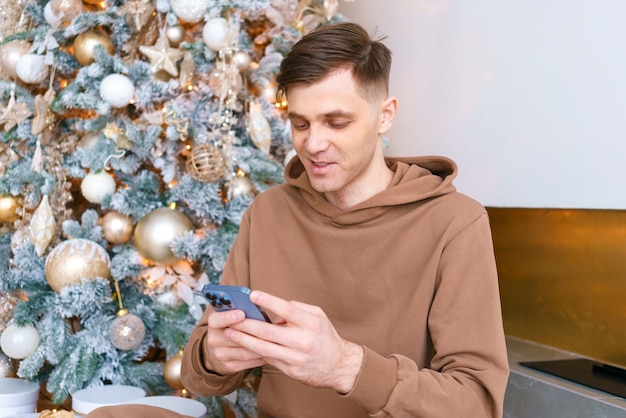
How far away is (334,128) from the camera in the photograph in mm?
1257

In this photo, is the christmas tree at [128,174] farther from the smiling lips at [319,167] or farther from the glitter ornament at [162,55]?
the smiling lips at [319,167]

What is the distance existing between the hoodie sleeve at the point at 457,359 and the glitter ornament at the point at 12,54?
1.44 m

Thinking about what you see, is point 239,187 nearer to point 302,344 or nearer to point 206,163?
point 206,163

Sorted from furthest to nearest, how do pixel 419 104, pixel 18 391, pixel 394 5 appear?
pixel 394 5 < pixel 419 104 < pixel 18 391

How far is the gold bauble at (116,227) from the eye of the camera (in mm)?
1892

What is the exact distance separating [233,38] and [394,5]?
779 millimetres

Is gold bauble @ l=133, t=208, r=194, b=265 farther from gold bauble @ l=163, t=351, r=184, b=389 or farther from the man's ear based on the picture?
the man's ear

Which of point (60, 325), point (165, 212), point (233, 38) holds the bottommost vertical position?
point (60, 325)

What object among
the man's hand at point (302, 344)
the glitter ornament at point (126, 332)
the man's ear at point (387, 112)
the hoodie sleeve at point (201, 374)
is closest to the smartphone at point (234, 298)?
the man's hand at point (302, 344)

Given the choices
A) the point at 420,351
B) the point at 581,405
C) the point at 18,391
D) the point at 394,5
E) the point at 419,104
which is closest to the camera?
the point at 420,351

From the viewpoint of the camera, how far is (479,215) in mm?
1228

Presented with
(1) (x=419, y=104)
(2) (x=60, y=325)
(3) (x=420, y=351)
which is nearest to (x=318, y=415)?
(3) (x=420, y=351)

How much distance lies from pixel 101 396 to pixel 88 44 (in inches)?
37.3

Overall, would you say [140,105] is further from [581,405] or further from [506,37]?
[581,405]
